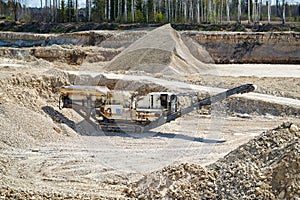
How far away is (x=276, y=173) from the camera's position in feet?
26.3

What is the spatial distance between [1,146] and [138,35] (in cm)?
2380

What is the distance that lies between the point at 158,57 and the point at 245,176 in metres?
18.2

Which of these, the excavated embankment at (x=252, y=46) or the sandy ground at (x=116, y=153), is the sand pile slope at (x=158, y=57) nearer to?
the sandy ground at (x=116, y=153)

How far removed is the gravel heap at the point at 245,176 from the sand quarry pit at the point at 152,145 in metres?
0.02

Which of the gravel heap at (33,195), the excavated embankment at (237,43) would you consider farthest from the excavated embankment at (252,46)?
the gravel heap at (33,195)

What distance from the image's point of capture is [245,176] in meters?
8.21

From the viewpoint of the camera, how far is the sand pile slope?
82.0 ft

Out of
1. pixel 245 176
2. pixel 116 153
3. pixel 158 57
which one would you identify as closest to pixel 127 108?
pixel 116 153

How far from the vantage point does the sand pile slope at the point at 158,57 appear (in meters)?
25.0

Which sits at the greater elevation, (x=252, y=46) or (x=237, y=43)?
(x=237, y=43)

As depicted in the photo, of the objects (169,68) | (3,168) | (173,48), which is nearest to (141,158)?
(3,168)

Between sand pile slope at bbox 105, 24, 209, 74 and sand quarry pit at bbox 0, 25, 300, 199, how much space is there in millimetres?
110

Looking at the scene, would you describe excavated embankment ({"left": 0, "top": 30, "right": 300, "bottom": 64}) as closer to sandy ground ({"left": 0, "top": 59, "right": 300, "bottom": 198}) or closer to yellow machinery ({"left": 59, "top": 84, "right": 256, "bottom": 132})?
sandy ground ({"left": 0, "top": 59, "right": 300, "bottom": 198})

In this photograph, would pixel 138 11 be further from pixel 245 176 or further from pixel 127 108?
pixel 245 176
